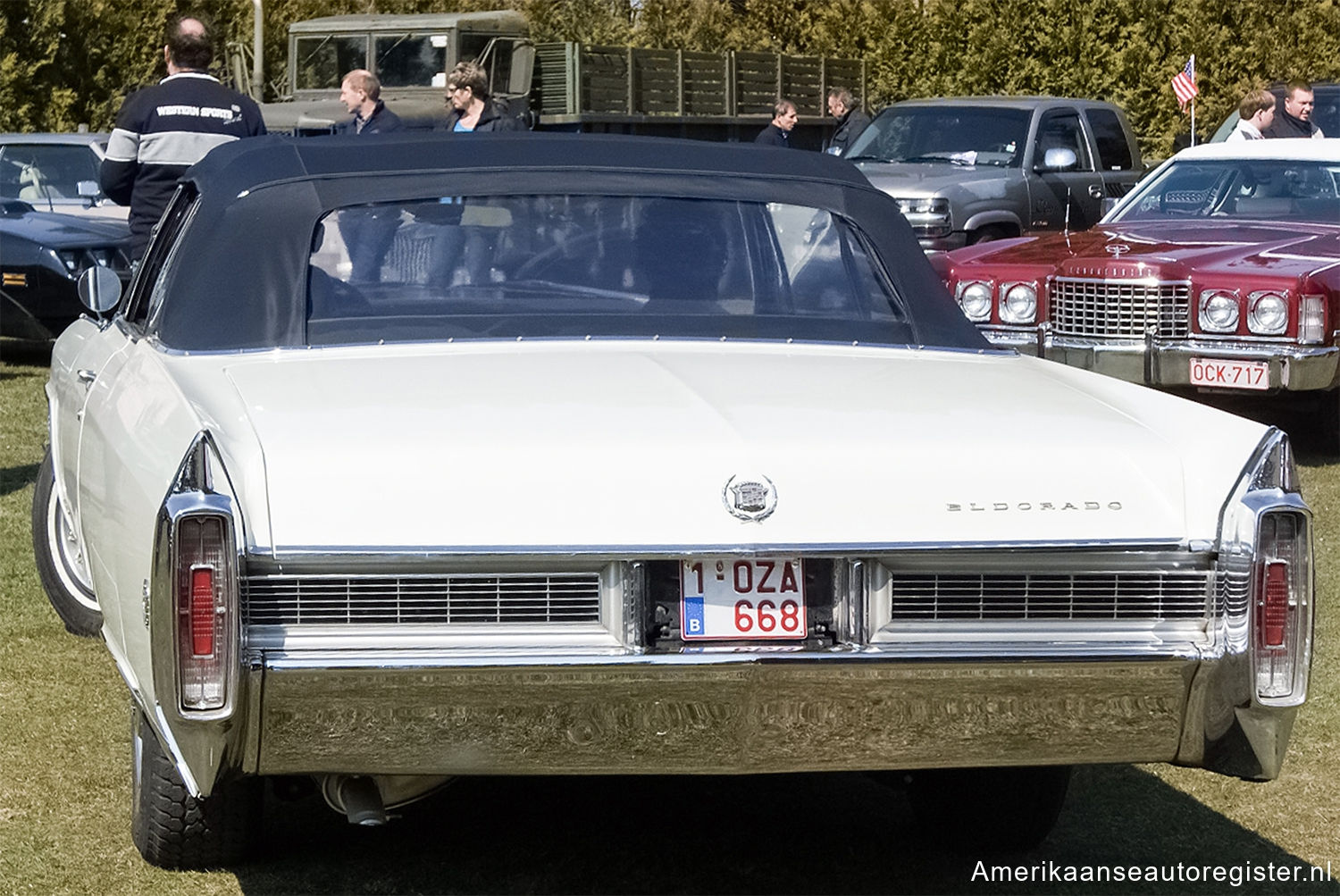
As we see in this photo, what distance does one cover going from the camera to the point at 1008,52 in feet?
108

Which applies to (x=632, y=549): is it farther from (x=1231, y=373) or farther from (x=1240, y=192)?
(x=1240, y=192)

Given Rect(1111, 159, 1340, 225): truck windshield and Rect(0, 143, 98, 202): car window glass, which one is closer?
Rect(1111, 159, 1340, 225): truck windshield

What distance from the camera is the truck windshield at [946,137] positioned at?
52.3 ft

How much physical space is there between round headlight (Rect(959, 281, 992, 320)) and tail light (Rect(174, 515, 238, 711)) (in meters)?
7.51

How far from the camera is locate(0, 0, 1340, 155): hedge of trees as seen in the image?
3167 cm

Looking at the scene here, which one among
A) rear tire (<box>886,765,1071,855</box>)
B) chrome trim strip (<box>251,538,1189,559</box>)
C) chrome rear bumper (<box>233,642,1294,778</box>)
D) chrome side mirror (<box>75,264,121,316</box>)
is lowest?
rear tire (<box>886,765,1071,855</box>)

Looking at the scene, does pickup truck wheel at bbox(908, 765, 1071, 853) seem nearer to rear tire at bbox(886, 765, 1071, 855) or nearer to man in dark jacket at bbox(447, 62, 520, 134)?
rear tire at bbox(886, 765, 1071, 855)

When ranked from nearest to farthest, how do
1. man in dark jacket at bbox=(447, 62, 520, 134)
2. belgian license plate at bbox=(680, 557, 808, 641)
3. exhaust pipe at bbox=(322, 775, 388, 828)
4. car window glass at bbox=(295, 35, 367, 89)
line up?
belgian license plate at bbox=(680, 557, 808, 641), exhaust pipe at bbox=(322, 775, 388, 828), man in dark jacket at bbox=(447, 62, 520, 134), car window glass at bbox=(295, 35, 367, 89)

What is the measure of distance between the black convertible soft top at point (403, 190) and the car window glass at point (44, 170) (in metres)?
10.1

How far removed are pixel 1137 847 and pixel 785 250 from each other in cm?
155

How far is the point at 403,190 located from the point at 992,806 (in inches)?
72.5

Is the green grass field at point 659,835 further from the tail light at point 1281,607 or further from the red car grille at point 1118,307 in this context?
the red car grille at point 1118,307

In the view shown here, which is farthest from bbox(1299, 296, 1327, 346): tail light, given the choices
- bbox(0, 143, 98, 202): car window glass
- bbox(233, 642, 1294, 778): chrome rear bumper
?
bbox(0, 143, 98, 202): car window glass

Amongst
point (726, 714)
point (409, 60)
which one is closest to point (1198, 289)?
point (726, 714)
